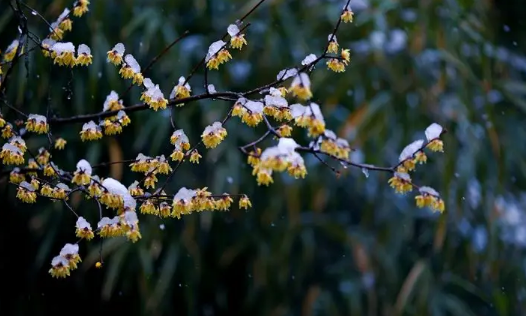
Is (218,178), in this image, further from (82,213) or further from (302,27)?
(302,27)

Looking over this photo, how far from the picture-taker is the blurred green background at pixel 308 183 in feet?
6.67

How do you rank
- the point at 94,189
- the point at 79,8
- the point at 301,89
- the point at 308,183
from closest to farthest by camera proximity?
1. the point at 301,89
2. the point at 94,189
3. the point at 79,8
4. the point at 308,183

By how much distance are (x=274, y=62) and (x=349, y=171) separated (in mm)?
427

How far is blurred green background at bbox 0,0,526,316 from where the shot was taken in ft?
6.67

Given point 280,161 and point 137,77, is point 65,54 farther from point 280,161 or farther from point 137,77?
point 280,161

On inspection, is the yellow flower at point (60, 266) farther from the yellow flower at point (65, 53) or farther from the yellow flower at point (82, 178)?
the yellow flower at point (65, 53)

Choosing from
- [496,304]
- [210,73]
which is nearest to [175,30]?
[210,73]

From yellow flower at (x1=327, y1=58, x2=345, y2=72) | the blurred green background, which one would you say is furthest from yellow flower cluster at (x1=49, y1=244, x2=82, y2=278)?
the blurred green background

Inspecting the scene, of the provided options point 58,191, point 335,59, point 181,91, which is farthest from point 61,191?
point 335,59

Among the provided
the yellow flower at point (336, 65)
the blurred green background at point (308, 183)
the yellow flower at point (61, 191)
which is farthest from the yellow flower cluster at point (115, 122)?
the blurred green background at point (308, 183)

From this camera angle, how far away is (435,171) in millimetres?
2227

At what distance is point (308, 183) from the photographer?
2113mm

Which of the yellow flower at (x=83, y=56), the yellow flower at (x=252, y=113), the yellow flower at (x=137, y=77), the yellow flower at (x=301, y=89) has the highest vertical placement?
the yellow flower at (x=83, y=56)

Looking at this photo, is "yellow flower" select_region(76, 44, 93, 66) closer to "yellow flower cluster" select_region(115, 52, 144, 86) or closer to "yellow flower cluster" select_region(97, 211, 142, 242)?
"yellow flower cluster" select_region(115, 52, 144, 86)
